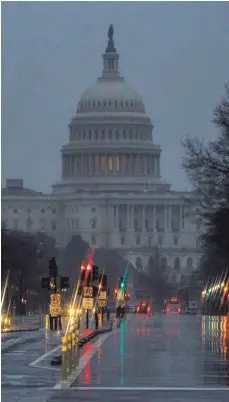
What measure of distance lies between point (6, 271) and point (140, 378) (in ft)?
250

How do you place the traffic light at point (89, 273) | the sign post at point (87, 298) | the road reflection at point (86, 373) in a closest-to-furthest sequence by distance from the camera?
the road reflection at point (86, 373), the sign post at point (87, 298), the traffic light at point (89, 273)

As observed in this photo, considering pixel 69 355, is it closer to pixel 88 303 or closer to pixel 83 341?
pixel 83 341

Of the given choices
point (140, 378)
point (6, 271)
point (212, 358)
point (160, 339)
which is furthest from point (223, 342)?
point (6, 271)

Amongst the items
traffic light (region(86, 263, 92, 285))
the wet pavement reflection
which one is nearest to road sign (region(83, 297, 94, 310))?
traffic light (region(86, 263, 92, 285))

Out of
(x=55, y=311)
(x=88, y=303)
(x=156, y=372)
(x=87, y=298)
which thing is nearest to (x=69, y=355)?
(x=156, y=372)

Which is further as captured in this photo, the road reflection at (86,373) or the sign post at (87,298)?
the sign post at (87,298)

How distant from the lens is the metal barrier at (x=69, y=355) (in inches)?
1087

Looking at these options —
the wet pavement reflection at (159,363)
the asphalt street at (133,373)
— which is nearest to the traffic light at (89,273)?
the wet pavement reflection at (159,363)

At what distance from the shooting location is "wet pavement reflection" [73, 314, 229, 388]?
93.7 ft

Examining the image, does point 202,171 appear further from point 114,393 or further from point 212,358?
point 114,393

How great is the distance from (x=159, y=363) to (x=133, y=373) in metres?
3.78

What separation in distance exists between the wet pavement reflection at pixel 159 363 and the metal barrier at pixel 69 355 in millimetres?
229

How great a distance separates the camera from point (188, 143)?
72.1 m

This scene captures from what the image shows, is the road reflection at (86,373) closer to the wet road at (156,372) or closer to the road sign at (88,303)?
the wet road at (156,372)
